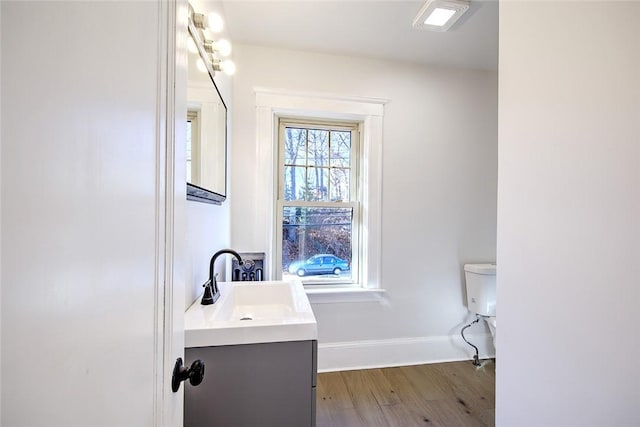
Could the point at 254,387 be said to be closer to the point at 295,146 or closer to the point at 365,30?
the point at 295,146

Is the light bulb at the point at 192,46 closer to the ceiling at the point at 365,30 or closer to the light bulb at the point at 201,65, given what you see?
the light bulb at the point at 201,65

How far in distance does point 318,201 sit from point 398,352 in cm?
139

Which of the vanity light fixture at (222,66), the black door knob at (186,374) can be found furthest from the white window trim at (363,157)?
the black door knob at (186,374)

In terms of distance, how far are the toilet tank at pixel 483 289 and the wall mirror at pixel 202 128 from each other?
6.62 ft

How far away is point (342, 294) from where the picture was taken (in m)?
2.21

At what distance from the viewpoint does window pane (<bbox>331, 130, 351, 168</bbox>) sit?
93.5 inches

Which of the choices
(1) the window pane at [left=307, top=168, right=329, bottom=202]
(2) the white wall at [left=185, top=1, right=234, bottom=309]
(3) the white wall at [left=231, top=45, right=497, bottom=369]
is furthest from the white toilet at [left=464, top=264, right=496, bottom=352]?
(2) the white wall at [left=185, top=1, right=234, bottom=309]

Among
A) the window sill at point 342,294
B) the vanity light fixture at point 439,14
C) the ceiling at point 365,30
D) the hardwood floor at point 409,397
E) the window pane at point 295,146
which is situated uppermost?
the ceiling at point 365,30

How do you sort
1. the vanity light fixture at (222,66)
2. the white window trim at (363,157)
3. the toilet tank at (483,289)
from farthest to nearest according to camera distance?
the toilet tank at (483,289) < the white window trim at (363,157) < the vanity light fixture at (222,66)

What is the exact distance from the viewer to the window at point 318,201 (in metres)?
2.29

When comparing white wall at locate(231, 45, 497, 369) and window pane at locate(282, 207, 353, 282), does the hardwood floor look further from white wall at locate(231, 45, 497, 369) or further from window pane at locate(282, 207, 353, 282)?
window pane at locate(282, 207, 353, 282)

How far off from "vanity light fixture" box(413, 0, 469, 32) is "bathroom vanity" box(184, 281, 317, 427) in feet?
5.96
